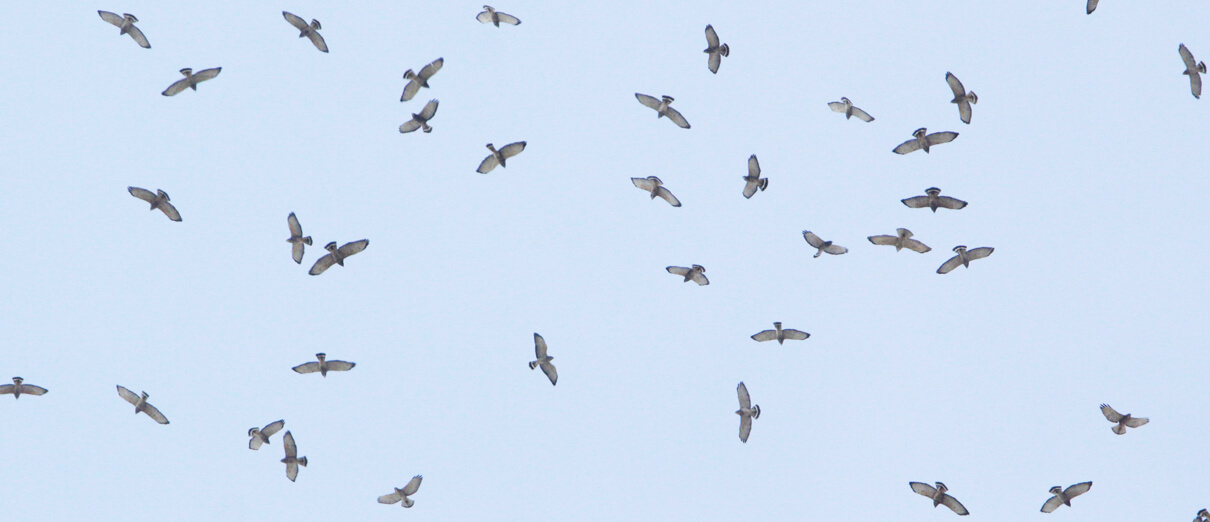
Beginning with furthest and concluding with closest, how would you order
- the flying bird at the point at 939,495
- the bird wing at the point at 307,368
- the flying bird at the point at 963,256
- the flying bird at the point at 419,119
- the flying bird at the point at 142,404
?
the flying bird at the point at 963,256
the flying bird at the point at 939,495
the bird wing at the point at 307,368
the flying bird at the point at 142,404
the flying bird at the point at 419,119

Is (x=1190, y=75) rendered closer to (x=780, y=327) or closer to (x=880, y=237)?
(x=880, y=237)

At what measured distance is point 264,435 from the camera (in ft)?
120

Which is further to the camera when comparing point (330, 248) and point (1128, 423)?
point (1128, 423)

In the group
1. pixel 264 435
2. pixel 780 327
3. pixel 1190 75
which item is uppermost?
pixel 1190 75

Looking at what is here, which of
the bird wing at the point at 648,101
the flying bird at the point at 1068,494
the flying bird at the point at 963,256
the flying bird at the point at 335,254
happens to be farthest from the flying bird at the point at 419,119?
the flying bird at the point at 1068,494

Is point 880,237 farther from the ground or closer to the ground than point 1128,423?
farther from the ground

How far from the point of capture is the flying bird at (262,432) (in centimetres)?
3644

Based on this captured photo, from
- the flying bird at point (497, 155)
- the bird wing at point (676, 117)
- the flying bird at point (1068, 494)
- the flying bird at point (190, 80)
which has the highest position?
the flying bird at point (190, 80)

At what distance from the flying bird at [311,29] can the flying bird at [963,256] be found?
1602cm

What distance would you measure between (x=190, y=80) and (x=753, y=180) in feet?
44.6

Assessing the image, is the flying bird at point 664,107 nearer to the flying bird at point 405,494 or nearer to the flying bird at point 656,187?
the flying bird at point 656,187

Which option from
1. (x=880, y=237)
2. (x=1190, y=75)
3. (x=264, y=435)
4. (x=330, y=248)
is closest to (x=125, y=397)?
(x=264, y=435)

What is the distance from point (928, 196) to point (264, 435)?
1701cm

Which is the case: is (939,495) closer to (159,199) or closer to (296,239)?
(296,239)
